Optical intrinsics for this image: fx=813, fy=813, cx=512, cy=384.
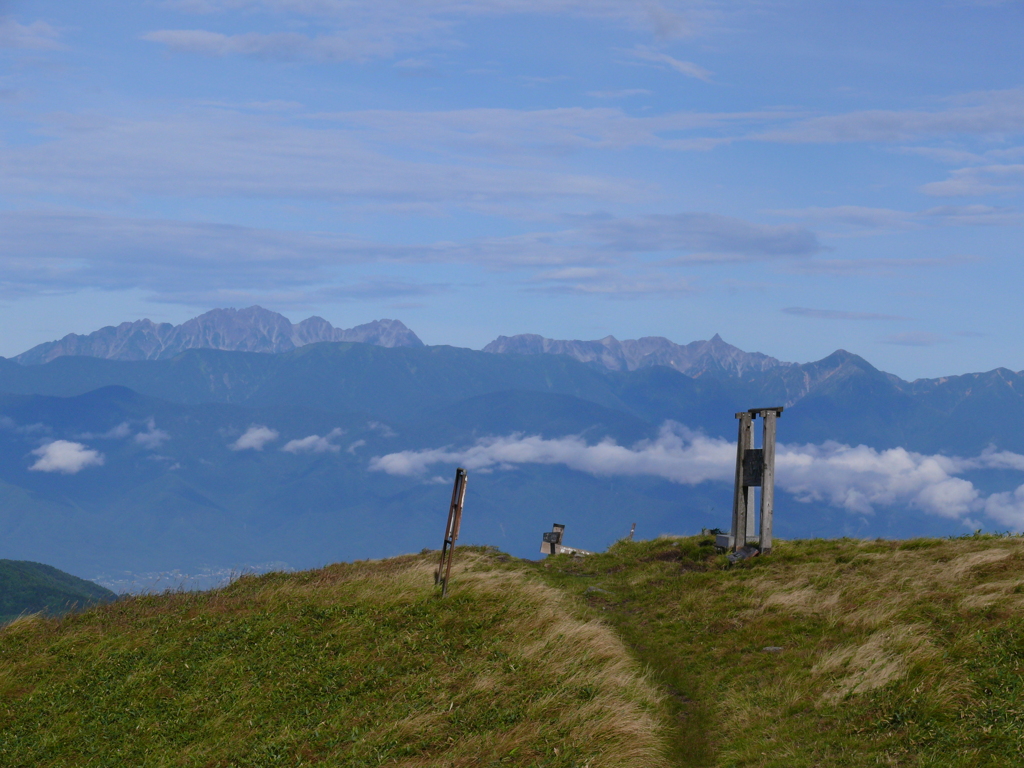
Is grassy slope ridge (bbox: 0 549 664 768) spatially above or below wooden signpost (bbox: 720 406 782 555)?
below

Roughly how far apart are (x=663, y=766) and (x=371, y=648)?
7865 millimetres

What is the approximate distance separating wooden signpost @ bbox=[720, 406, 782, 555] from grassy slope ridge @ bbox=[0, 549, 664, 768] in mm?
6963

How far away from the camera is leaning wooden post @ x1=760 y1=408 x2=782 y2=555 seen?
24469mm

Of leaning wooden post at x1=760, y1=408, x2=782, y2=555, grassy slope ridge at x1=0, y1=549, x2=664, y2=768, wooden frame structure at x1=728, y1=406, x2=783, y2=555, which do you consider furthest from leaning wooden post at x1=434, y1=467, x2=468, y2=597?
leaning wooden post at x1=760, y1=408, x2=782, y2=555

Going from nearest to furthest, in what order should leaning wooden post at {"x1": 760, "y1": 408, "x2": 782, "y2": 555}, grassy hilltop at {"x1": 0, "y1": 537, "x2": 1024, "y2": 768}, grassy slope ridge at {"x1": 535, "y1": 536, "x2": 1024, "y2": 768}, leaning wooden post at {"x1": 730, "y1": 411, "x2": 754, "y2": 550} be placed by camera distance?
grassy slope ridge at {"x1": 535, "y1": 536, "x2": 1024, "y2": 768} < grassy hilltop at {"x1": 0, "y1": 537, "x2": 1024, "y2": 768} < leaning wooden post at {"x1": 760, "y1": 408, "x2": 782, "y2": 555} < leaning wooden post at {"x1": 730, "y1": 411, "x2": 754, "y2": 550}

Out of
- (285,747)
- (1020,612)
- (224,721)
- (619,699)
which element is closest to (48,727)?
(224,721)

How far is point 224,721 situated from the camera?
51.5 ft

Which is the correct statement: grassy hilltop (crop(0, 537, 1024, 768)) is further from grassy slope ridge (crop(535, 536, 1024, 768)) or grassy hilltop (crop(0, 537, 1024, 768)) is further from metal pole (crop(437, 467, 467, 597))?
metal pole (crop(437, 467, 467, 597))

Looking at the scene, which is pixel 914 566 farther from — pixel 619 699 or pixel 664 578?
pixel 619 699

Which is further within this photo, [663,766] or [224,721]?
[224,721]

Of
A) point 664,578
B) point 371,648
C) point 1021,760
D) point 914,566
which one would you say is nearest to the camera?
point 1021,760

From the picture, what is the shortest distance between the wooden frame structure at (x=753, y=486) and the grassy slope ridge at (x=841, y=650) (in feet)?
3.02

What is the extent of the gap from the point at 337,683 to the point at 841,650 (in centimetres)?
991

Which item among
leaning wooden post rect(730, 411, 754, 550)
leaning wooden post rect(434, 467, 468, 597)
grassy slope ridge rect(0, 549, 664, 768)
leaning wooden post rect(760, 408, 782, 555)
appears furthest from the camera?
leaning wooden post rect(730, 411, 754, 550)
